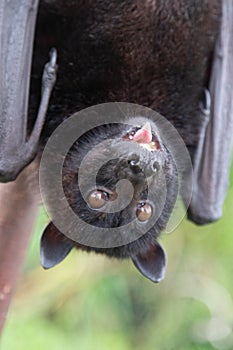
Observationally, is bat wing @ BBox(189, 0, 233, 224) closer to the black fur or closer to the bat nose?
the black fur

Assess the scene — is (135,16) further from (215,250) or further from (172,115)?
(215,250)

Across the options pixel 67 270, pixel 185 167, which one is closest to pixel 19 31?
pixel 185 167

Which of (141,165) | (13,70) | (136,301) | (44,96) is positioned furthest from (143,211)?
(136,301)

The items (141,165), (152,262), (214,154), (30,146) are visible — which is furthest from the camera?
(214,154)

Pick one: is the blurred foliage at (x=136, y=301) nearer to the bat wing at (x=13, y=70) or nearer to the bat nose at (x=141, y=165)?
the bat wing at (x=13, y=70)

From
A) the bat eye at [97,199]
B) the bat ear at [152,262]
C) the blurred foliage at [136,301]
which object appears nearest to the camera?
the bat eye at [97,199]

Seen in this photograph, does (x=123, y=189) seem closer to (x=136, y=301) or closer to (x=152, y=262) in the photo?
(x=152, y=262)

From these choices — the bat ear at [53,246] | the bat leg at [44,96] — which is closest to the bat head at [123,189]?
the bat ear at [53,246]
